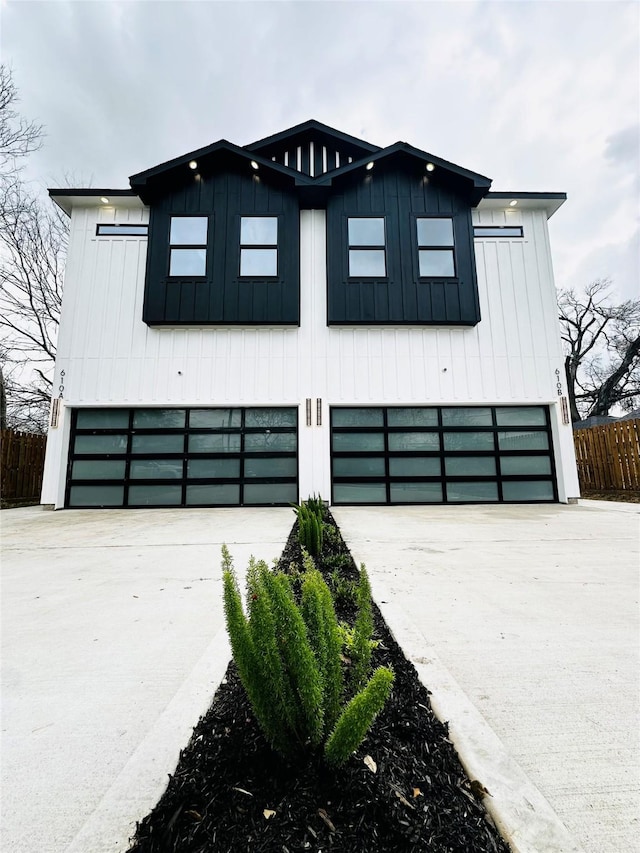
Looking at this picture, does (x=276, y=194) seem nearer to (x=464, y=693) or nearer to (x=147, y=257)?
(x=147, y=257)

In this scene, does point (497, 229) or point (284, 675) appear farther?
point (497, 229)

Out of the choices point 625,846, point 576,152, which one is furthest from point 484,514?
point 576,152

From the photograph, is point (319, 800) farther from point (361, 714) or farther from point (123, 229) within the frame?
point (123, 229)

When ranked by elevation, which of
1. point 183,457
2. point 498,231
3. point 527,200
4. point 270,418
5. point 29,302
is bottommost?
point 183,457

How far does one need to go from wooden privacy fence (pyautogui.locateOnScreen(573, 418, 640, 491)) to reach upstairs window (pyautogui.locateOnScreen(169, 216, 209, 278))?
30.2ft

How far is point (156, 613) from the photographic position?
209cm

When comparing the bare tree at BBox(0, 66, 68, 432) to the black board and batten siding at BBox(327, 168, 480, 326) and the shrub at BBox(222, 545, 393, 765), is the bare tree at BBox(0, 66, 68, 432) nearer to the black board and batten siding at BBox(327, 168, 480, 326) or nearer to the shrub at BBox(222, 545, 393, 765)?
the black board and batten siding at BBox(327, 168, 480, 326)

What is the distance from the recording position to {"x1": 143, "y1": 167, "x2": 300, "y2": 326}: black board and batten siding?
7656 mm

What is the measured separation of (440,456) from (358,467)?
168 centimetres

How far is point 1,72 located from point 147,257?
560 centimetres

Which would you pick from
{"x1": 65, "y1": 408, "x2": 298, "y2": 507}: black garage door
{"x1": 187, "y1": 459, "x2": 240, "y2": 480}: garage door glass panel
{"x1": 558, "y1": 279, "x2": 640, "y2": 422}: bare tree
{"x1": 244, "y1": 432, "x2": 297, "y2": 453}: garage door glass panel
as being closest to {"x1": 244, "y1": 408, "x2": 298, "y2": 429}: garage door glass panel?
{"x1": 65, "y1": 408, "x2": 298, "y2": 507}: black garage door

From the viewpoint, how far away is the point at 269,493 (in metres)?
7.48

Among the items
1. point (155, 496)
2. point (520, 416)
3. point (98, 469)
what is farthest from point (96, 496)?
point (520, 416)

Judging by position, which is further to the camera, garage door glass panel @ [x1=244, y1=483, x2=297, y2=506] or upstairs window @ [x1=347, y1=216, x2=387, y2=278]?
upstairs window @ [x1=347, y1=216, x2=387, y2=278]
